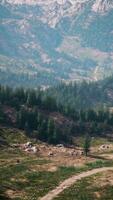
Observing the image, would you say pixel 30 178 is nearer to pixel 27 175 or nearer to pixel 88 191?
pixel 27 175

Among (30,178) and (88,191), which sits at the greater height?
(88,191)

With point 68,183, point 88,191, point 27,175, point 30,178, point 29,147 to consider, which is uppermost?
point 88,191

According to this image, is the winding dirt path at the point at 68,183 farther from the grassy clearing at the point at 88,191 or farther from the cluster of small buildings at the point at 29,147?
the cluster of small buildings at the point at 29,147

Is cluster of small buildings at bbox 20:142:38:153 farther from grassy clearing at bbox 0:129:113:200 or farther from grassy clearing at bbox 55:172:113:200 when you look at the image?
grassy clearing at bbox 55:172:113:200

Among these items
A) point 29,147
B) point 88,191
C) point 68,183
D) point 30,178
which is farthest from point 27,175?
point 29,147

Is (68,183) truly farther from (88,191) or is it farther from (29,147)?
(29,147)

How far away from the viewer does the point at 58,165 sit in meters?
141

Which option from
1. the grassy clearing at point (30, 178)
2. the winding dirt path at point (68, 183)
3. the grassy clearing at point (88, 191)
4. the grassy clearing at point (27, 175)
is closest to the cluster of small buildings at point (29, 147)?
the grassy clearing at point (27, 175)

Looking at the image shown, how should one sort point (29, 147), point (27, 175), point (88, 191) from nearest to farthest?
1. point (88, 191)
2. point (27, 175)
3. point (29, 147)

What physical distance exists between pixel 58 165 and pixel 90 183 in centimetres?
2351

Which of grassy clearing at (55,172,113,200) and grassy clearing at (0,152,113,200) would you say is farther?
grassy clearing at (0,152,113,200)

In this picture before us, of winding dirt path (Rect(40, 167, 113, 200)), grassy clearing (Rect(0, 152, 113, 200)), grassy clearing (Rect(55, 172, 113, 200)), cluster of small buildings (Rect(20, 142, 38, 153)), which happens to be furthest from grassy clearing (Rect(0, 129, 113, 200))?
cluster of small buildings (Rect(20, 142, 38, 153))

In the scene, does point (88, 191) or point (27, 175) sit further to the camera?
point (27, 175)

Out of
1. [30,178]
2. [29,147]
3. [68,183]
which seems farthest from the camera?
[29,147]
